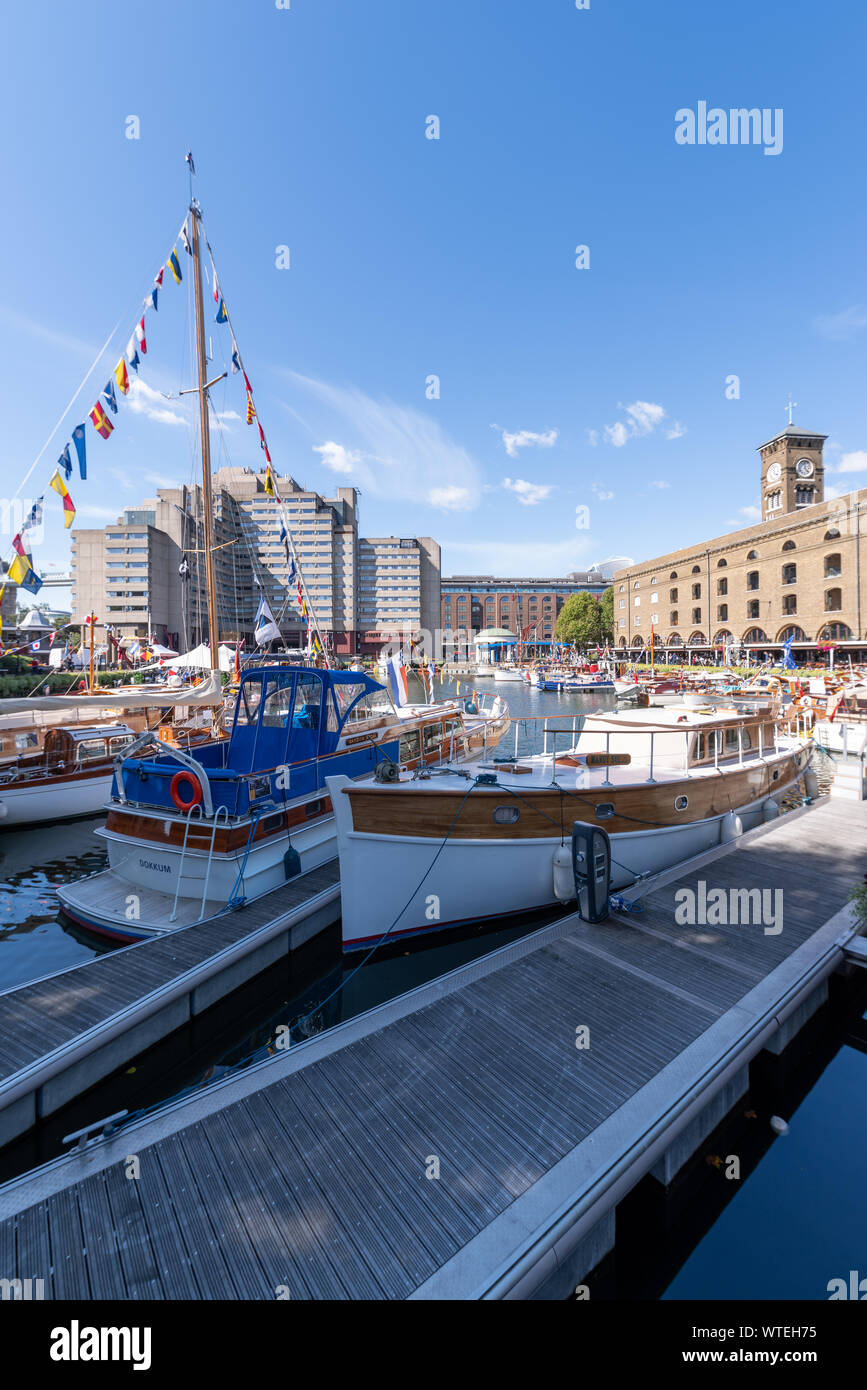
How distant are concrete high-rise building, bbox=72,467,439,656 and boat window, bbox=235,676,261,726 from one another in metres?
73.0

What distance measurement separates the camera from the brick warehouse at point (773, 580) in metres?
54.4

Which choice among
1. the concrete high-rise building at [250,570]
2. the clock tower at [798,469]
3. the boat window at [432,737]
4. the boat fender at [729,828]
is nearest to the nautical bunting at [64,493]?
the boat window at [432,737]

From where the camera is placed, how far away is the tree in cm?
9581

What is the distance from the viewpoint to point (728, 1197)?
16.3ft

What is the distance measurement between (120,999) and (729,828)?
10.9 m

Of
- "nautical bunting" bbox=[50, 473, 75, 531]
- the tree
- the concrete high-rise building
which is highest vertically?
the concrete high-rise building

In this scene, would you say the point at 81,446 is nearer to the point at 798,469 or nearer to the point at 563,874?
the point at 563,874

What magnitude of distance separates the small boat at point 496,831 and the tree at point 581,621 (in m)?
87.6

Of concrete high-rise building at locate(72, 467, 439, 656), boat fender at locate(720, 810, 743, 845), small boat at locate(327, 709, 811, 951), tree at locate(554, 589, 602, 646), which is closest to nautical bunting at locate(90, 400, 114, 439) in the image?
small boat at locate(327, 709, 811, 951)

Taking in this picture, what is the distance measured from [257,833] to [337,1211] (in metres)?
6.24

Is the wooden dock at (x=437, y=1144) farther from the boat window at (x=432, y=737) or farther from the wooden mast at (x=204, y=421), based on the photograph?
the wooden mast at (x=204, y=421)

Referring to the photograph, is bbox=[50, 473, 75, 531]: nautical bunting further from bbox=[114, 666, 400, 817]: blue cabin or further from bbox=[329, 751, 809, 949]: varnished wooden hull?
bbox=[329, 751, 809, 949]: varnished wooden hull

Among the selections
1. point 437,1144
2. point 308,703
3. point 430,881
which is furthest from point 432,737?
point 437,1144

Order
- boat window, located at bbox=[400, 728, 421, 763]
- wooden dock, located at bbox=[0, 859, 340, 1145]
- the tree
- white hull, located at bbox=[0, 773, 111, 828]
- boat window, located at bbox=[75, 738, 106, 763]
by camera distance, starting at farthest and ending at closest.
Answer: the tree < boat window, located at bbox=[75, 738, 106, 763] < white hull, located at bbox=[0, 773, 111, 828] < boat window, located at bbox=[400, 728, 421, 763] < wooden dock, located at bbox=[0, 859, 340, 1145]
